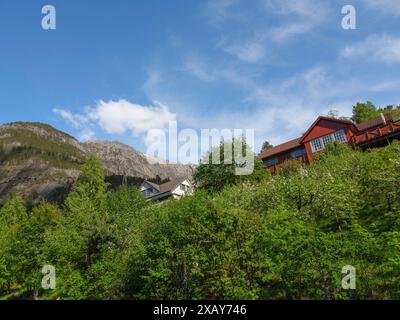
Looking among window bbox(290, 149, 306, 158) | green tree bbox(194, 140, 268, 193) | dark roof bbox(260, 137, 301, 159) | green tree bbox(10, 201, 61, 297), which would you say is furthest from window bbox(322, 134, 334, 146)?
green tree bbox(10, 201, 61, 297)

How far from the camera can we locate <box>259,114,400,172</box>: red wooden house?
38.8 m

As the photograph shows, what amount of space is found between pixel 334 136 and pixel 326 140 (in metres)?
1.27

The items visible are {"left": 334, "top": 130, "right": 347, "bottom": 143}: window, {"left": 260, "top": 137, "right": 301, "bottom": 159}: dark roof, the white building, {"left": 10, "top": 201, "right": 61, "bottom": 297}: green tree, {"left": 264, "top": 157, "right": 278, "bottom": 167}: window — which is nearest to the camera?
{"left": 10, "top": 201, "right": 61, "bottom": 297}: green tree

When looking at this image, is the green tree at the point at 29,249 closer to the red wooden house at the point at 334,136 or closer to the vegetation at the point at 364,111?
the red wooden house at the point at 334,136

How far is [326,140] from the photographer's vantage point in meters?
46.4

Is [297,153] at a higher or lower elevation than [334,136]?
lower

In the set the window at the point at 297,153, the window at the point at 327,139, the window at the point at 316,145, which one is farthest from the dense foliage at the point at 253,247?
the window at the point at 297,153

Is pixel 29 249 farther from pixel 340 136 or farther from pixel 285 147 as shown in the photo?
pixel 340 136

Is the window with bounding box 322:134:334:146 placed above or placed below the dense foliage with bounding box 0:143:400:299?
above

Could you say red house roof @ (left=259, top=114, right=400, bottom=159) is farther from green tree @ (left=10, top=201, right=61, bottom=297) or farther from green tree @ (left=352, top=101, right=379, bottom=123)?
green tree @ (left=10, top=201, right=61, bottom=297)

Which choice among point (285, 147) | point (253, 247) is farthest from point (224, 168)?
point (253, 247)
